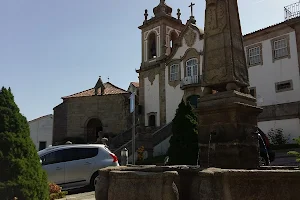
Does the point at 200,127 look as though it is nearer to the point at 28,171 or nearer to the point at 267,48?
the point at 28,171

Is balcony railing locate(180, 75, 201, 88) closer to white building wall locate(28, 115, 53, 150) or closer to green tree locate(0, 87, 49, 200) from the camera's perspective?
white building wall locate(28, 115, 53, 150)

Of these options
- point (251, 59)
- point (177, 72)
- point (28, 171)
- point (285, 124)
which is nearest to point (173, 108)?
point (177, 72)

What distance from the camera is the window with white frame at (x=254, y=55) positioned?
2356cm

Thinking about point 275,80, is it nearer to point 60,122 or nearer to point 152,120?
point 152,120

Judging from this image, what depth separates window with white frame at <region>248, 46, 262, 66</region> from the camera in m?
23.6

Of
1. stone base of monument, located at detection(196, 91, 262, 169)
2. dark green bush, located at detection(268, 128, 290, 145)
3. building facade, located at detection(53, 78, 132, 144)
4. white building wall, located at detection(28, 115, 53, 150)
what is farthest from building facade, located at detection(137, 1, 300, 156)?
Answer: stone base of monument, located at detection(196, 91, 262, 169)

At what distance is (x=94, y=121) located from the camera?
3628cm

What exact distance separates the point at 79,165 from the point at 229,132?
20.6 ft

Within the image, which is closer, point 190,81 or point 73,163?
point 73,163

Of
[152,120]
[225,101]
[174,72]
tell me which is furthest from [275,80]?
[225,101]

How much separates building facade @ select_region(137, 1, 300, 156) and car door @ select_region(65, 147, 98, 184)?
1352 centimetres

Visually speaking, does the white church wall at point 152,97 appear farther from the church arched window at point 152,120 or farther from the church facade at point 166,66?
the church arched window at point 152,120

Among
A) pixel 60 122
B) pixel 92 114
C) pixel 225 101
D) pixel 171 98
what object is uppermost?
pixel 171 98

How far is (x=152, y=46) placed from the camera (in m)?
32.5
